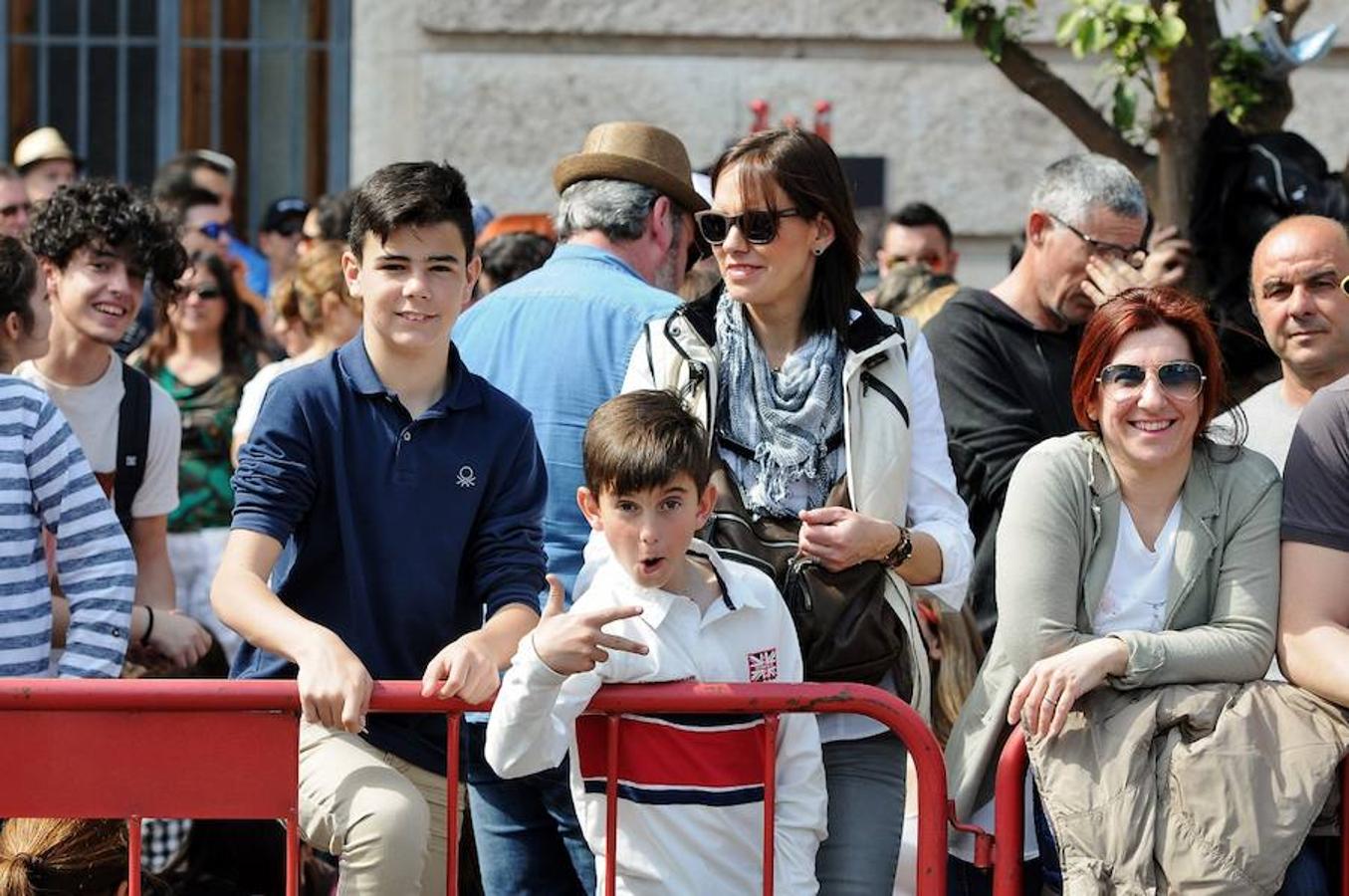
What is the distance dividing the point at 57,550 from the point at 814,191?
1800 millimetres

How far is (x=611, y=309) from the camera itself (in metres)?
5.11

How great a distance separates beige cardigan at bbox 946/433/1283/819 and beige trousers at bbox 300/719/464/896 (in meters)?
1.09

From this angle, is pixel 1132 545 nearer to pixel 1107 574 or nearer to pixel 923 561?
pixel 1107 574

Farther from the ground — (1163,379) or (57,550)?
(1163,379)

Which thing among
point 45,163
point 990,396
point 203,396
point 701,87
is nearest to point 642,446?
point 990,396

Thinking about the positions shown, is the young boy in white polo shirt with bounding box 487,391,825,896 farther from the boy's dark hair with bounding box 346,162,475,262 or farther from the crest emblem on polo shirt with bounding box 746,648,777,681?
the boy's dark hair with bounding box 346,162,475,262

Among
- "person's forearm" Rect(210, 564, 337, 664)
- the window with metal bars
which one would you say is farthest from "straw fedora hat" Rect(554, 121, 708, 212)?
the window with metal bars

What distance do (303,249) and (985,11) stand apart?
285 centimetres

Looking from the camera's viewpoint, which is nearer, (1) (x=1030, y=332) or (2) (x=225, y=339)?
(1) (x=1030, y=332)

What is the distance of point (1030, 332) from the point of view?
6.01 m

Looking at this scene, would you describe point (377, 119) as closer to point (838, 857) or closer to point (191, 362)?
point (191, 362)

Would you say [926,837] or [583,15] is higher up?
[583,15]

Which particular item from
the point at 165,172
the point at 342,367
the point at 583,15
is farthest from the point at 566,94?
the point at 342,367

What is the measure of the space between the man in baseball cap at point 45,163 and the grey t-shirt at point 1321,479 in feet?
19.6
